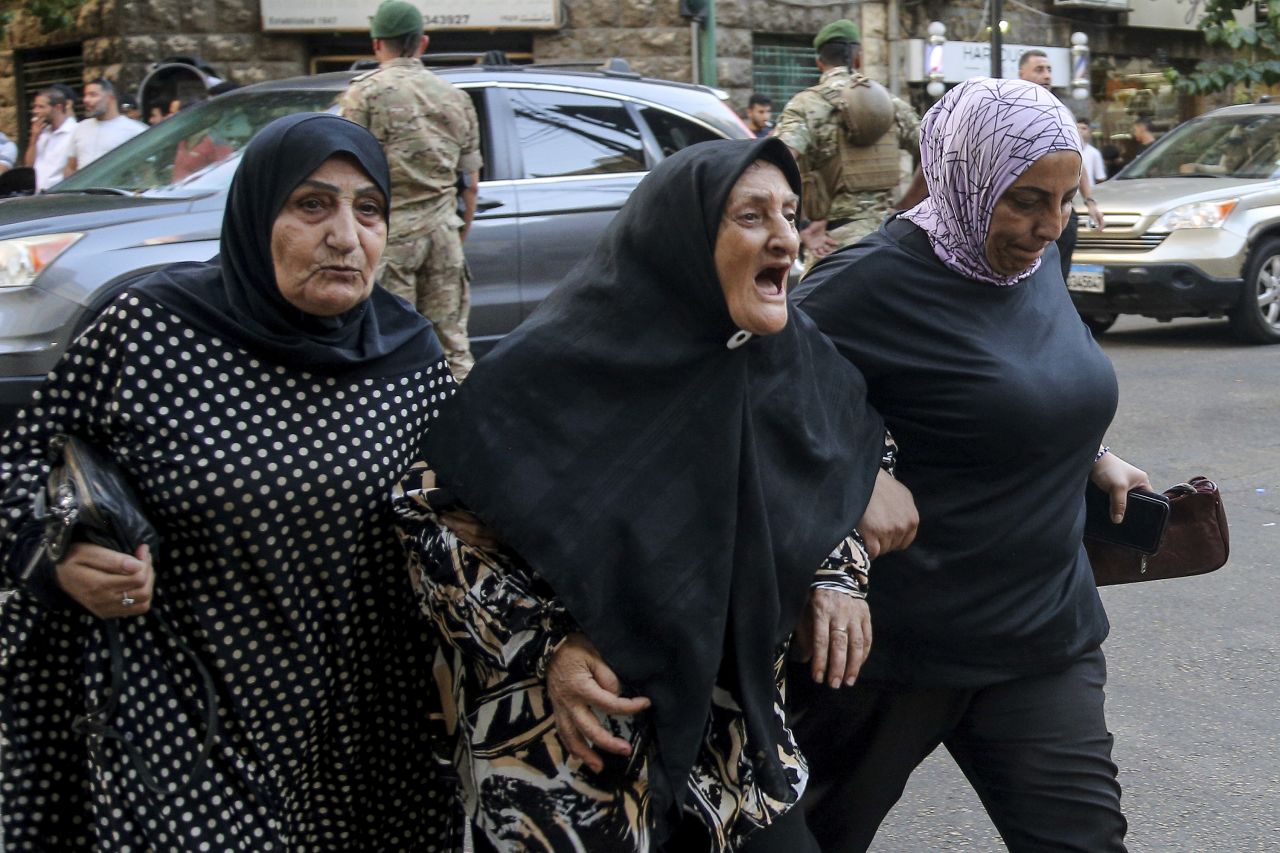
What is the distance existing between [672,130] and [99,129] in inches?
175

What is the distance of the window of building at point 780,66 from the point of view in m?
18.1

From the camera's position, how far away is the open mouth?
2354 millimetres

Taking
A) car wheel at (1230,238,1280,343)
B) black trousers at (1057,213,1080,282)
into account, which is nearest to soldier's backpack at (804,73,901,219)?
car wheel at (1230,238,1280,343)

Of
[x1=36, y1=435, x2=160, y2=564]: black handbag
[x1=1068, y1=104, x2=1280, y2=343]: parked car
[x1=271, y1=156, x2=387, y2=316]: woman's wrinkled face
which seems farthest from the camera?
[x1=1068, y1=104, x2=1280, y2=343]: parked car

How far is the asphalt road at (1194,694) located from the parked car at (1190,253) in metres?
3.35

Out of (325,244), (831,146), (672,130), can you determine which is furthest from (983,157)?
(831,146)

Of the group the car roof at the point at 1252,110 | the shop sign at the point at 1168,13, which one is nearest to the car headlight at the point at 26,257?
the car roof at the point at 1252,110

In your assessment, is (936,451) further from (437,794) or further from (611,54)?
(611,54)

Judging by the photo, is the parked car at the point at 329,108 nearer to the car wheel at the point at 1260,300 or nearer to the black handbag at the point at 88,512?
the black handbag at the point at 88,512

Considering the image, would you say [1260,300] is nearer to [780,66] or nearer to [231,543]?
[780,66]

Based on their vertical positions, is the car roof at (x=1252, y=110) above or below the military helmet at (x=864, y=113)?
above

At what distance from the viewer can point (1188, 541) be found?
3398 mm

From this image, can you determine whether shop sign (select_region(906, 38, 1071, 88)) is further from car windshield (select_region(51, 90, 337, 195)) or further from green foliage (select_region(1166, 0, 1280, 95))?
car windshield (select_region(51, 90, 337, 195))

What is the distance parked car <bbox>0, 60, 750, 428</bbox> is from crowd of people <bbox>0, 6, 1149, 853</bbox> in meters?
4.29
